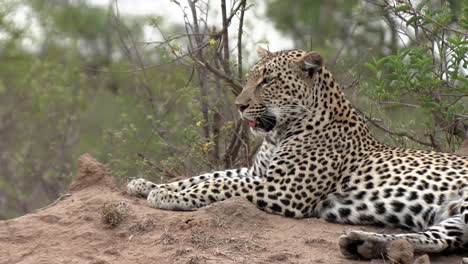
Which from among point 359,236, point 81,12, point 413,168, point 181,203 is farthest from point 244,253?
point 81,12

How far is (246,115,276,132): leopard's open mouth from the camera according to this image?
7.33 meters

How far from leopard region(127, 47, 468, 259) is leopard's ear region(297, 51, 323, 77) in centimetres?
1

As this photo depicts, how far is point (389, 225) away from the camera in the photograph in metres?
6.51

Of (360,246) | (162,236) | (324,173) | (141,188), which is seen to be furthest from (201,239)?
(141,188)

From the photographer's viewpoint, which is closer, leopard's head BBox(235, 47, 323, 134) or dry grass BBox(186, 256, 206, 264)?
dry grass BBox(186, 256, 206, 264)

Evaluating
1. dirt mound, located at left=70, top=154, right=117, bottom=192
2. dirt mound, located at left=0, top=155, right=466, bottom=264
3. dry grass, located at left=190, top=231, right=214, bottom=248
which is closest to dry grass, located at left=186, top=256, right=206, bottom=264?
dirt mound, located at left=0, top=155, right=466, bottom=264

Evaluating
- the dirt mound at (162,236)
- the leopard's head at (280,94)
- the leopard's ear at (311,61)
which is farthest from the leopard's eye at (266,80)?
the dirt mound at (162,236)

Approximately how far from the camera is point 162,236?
5.93m

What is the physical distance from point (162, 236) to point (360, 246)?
1682 millimetres

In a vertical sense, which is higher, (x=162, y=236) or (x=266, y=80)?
(x=266, y=80)

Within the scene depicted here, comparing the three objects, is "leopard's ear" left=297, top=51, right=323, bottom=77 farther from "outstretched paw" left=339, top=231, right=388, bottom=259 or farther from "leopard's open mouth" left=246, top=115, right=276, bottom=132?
"outstretched paw" left=339, top=231, right=388, bottom=259

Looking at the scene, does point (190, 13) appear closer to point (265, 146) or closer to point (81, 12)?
point (265, 146)

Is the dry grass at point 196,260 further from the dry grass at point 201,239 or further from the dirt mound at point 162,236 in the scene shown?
the dry grass at point 201,239

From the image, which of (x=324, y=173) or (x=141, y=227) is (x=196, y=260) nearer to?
(x=141, y=227)
